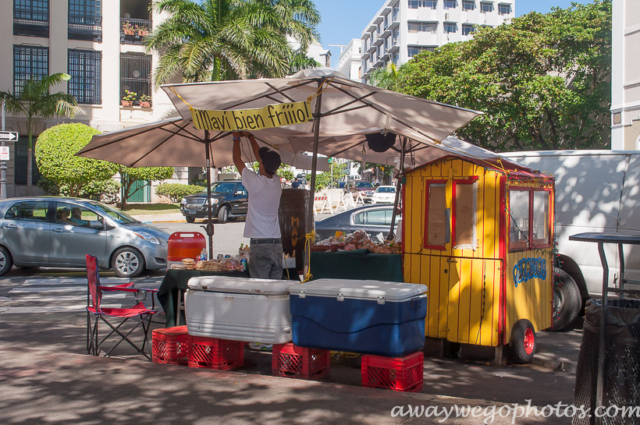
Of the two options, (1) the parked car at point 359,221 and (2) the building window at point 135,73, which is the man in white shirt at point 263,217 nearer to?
(1) the parked car at point 359,221

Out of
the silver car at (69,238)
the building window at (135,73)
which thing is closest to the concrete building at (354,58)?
the building window at (135,73)

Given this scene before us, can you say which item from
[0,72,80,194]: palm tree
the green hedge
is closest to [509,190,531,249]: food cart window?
[0,72,80,194]: palm tree

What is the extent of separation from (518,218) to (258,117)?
3.11 meters

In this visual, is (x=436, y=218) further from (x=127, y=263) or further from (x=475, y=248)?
(x=127, y=263)

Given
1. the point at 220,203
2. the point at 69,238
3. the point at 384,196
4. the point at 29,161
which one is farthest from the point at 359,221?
the point at 384,196

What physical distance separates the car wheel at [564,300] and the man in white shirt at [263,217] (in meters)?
3.93

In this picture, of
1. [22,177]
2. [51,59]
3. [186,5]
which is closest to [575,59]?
[186,5]

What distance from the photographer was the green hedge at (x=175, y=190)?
33.7m

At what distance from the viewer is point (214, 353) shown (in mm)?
6242

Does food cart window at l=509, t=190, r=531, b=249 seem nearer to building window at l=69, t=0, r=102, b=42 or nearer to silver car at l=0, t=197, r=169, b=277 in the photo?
silver car at l=0, t=197, r=169, b=277

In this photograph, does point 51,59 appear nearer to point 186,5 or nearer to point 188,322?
point 186,5

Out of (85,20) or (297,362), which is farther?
(85,20)

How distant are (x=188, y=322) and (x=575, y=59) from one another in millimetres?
33352

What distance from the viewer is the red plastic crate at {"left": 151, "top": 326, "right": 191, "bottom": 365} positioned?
643cm
